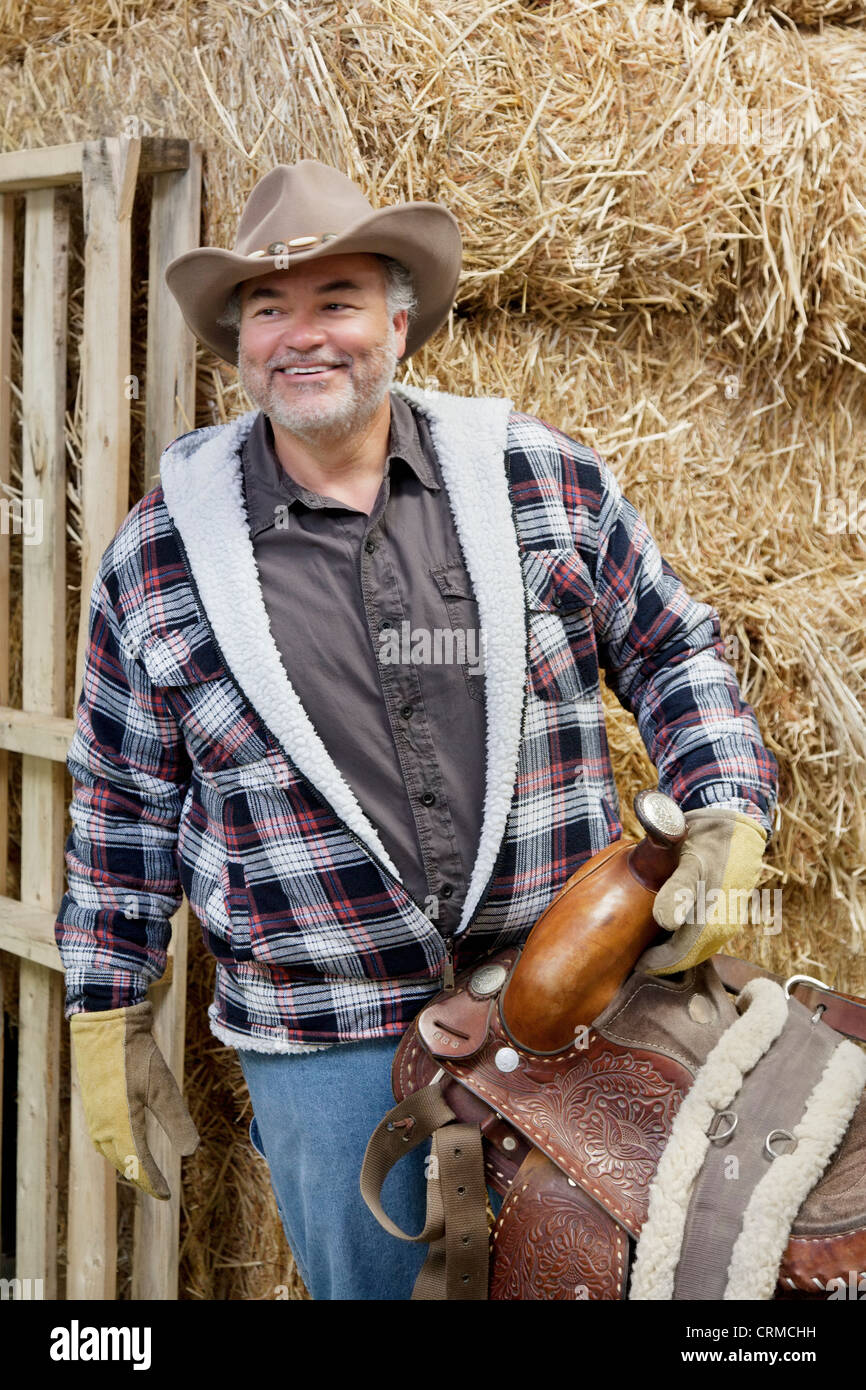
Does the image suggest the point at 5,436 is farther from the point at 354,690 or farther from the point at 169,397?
the point at 354,690

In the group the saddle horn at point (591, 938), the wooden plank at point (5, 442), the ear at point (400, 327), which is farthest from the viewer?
the wooden plank at point (5, 442)

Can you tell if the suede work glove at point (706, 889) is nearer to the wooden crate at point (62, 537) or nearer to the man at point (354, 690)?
the man at point (354, 690)

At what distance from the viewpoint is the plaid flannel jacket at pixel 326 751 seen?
1.61 meters

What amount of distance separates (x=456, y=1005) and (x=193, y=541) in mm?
685

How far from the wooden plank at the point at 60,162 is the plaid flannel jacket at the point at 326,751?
76 cm

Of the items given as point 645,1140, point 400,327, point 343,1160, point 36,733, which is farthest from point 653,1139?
point 36,733

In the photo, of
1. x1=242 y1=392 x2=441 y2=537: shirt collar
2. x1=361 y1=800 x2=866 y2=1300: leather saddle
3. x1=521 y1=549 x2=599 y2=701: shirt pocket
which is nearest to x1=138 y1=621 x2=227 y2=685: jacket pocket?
x1=242 y1=392 x2=441 y2=537: shirt collar

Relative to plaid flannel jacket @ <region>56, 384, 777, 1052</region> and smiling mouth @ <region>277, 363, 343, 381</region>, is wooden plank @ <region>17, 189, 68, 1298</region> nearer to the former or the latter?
plaid flannel jacket @ <region>56, 384, 777, 1052</region>

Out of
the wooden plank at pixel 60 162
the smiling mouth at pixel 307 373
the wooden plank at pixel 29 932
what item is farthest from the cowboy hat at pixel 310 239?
the wooden plank at pixel 29 932

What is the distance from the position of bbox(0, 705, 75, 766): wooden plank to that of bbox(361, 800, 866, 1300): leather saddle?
1135mm

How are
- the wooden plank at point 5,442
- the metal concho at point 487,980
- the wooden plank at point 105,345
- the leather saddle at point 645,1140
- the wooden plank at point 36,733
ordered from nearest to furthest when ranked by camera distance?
the leather saddle at point 645,1140 → the metal concho at point 487,980 → the wooden plank at point 105,345 → the wooden plank at point 36,733 → the wooden plank at point 5,442

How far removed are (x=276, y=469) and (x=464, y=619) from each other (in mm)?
337

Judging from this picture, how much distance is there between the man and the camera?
63.6 inches
